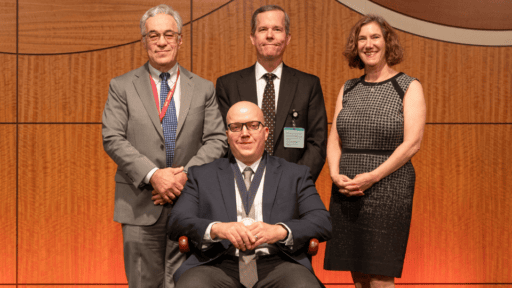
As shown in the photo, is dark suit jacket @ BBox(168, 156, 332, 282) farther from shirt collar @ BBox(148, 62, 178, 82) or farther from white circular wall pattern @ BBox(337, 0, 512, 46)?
white circular wall pattern @ BBox(337, 0, 512, 46)

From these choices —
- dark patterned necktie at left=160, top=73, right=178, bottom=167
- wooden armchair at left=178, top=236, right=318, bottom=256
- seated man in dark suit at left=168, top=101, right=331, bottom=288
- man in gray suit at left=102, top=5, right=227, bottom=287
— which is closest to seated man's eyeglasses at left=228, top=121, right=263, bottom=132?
seated man in dark suit at left=168, top=101, right=331, bottom=288

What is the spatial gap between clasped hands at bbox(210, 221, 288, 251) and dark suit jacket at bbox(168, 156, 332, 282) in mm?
60

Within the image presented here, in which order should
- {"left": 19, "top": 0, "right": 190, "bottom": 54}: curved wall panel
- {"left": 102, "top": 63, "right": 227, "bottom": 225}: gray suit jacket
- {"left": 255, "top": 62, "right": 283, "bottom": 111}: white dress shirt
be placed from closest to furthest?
Result: {"left": 102, "top": 63, "right": 227, "bottom": 225}: gray suit jacket, {"left": 255, "top": 62, "right": 283, "bottom": 111}: white dress shirt, {"left": 19, "top": 0, "right": 190, "bottom": 54}: curved wall panel

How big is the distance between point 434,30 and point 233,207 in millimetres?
2487

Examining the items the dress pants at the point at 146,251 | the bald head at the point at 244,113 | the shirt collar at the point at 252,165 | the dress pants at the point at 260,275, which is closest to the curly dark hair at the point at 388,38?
the bald head at the point at 244,113

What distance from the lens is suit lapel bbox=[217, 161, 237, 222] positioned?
1879 millimetres

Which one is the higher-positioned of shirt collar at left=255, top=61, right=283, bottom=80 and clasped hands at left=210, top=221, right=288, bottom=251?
shirt collar at left=255, top=61, right=283, bottom=80

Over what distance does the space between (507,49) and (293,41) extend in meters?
1.78

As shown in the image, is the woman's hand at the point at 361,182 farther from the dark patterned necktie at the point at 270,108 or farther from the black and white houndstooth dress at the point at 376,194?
the dark patterned necktie at the point at 270,108

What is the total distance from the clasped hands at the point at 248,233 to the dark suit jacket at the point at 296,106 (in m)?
0.61

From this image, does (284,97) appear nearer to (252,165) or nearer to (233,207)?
(252,165)

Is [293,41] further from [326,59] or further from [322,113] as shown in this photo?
[322,113]

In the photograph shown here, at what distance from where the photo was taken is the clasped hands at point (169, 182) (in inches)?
80.2

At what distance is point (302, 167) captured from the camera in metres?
2.00
